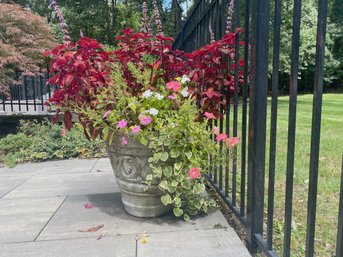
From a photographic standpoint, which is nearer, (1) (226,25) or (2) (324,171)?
(1) (226,25)

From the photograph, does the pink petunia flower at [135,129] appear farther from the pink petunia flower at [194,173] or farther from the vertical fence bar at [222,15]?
the vertical fence bar at [222,15]

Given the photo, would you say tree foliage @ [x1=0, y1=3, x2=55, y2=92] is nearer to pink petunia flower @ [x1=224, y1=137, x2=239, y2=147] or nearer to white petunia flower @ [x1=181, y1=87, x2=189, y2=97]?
white petunia flower @ [x1=181, y1=87, x2=189, y2=97]

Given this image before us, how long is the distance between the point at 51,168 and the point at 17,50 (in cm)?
444

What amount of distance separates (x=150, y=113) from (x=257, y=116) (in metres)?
0.57

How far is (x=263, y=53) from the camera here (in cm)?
151

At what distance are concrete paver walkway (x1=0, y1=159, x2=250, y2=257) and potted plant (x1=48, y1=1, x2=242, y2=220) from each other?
0.13 metres

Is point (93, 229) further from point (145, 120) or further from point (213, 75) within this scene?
point (213, 75)

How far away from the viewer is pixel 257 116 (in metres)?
1.55

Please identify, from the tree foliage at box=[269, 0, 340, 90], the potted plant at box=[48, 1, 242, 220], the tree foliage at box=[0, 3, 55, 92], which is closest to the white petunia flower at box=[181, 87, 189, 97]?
the potted plant at box=[48, 1, 242, 220]

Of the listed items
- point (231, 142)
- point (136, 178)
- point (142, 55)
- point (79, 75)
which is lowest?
point (136, 178)

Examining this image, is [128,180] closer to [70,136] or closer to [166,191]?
[166,191]

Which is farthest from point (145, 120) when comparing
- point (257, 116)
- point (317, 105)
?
point (317, 105)

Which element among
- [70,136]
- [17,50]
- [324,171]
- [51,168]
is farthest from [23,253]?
[17,50]

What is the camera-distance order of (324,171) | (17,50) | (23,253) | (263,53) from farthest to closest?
(17,50)
(324,171)
(23,253)
(263,53)
